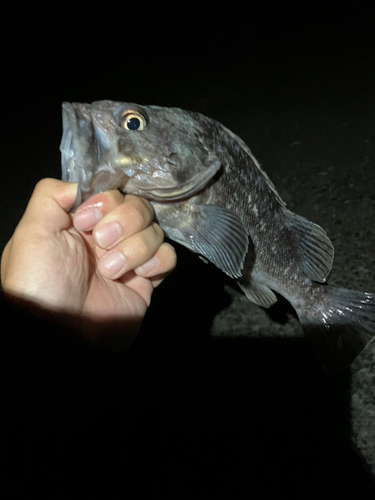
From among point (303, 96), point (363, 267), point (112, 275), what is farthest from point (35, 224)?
point (303, 96)

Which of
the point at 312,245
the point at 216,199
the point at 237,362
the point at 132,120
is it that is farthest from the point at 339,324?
the point at 132,120

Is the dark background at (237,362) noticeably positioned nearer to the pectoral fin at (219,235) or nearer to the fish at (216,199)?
the fish at (216,199)

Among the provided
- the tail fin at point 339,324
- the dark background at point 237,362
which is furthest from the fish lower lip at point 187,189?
the tail fin at point 339,324

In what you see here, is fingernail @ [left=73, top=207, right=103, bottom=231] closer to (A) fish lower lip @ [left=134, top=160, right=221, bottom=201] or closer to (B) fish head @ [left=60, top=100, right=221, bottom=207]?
(B) fish head @ [left=60, top=100, right=221, bottom=207]

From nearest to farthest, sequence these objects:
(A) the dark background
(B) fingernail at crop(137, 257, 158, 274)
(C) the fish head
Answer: (C) the fish head < (B) fingernail at crop(137, 257, 158, 274) < (A) the dark background

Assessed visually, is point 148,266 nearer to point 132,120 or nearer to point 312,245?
point 132,120

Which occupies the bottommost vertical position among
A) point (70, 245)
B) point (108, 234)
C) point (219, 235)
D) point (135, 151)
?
point (70, 245)

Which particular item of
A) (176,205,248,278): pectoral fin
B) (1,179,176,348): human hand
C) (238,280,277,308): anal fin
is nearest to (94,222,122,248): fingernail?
(1,179,176,348): human hand

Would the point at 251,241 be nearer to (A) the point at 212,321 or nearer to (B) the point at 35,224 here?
(B) the point at 35,224
